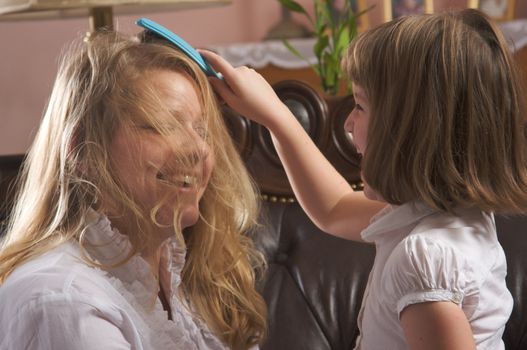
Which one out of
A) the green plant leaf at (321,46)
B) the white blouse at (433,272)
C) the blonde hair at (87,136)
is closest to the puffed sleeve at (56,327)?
the blonde hair at (87,136)

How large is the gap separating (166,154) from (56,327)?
0.93ft

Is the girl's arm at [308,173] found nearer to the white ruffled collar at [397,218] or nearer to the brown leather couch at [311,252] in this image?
the white ruffled collar at [397,218]

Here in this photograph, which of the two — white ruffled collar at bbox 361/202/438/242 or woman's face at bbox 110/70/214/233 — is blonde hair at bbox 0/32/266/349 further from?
white ruffled collar at bbox 361/202/438/242

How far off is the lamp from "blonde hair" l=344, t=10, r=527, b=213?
1.06 meters

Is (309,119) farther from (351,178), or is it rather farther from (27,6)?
(27,6)

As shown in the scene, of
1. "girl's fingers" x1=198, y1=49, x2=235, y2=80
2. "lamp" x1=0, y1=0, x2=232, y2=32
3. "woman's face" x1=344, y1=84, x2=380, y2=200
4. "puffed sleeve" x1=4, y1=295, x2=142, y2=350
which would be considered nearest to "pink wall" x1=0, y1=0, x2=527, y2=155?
"lamp" x1=0, y1=0, x2=232, y2=32

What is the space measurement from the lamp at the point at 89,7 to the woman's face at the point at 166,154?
0.91 metres

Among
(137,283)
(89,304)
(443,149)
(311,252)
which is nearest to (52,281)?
(89,304)

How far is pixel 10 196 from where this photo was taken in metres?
2.02

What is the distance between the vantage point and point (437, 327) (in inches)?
43.8

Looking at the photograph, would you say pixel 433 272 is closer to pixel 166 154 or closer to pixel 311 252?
pixel 166 154

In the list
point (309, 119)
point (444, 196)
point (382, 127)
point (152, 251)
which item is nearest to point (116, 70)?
point (152, 251)

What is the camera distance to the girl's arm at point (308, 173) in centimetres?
145

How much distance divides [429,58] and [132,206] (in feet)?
1.47
